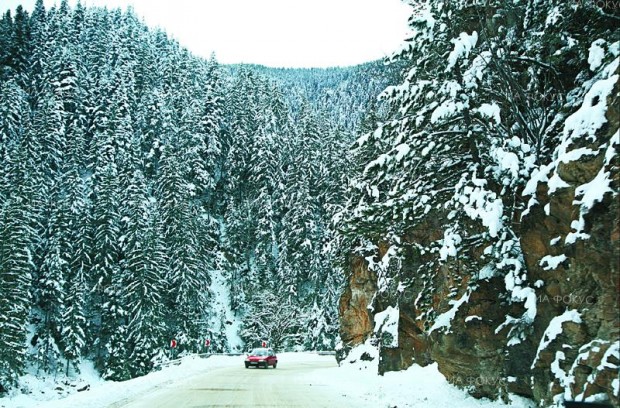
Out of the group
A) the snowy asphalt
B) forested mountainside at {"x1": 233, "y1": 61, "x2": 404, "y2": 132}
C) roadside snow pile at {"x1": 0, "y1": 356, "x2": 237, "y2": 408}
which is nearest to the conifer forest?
forested mountainside at {"x1": 233, "y1": 61, "x2": 404, "y2": 132}

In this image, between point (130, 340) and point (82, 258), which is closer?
point (130, 340)

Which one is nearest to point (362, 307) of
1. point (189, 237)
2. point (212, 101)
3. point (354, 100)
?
point (189, 237)

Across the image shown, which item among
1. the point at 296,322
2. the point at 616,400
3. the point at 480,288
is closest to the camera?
the point at 616,400

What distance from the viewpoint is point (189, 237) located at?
6369cm

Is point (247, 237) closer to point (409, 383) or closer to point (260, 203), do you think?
point (260, 203)

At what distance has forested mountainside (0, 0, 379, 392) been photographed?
180 ft

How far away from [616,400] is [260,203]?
76.6 m

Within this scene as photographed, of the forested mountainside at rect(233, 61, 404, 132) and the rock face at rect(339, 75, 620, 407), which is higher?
the forested mountainside at rect(233, 61, 404, 132)

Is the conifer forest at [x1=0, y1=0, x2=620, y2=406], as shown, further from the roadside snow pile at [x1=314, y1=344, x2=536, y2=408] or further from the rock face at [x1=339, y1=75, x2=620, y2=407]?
the roadside snow pile at [x1=314, y1=344, x2=536, y2=408]

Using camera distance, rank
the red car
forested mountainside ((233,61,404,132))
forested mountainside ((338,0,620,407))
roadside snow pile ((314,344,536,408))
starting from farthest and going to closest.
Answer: forested mountainside ((233,61,404,132))
the red car
roadside snow pile ((314,344,536,408))
forested mountainside ((338,0,620,407))

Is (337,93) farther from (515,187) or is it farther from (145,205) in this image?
(515,187)

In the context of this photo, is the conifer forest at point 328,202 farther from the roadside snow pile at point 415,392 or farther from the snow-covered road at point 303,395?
the snow-covered road at point 303,395

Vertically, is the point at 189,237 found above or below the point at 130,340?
above

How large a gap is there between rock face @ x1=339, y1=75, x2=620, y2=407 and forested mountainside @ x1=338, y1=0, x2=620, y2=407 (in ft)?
0.09
